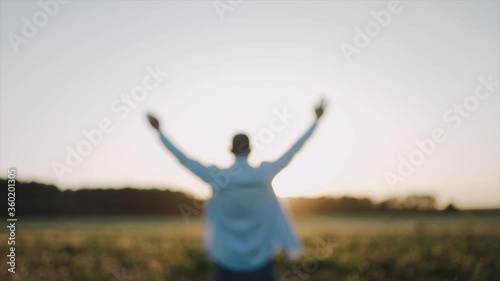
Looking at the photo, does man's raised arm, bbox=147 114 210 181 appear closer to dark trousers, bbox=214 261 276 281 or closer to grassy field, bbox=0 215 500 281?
dark trousers, bbox=214 261 276 281

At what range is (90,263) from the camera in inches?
496

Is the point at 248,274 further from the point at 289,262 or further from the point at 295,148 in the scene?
the point at 289,262

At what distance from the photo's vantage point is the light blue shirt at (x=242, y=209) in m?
4.50

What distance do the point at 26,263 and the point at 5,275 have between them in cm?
180

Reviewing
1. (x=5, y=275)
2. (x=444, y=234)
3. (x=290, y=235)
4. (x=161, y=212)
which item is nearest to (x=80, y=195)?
(x=161, y=212)

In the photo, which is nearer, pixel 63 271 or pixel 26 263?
pixel 63 271

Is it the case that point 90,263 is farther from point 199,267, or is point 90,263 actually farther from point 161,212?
Answer: point 161,212

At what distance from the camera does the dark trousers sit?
4.54 meters

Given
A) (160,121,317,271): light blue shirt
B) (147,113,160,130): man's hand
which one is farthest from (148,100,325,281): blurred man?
(147,113,160,130): man's hand

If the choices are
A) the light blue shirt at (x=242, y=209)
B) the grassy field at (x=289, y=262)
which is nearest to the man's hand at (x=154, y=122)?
the light blue shirt at (x=242, y=209)

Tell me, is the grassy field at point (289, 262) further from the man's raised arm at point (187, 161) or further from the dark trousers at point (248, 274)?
the man's raised arm at point (187, 161)

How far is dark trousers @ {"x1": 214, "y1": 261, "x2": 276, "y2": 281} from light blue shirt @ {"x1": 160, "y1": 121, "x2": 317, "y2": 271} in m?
0.04

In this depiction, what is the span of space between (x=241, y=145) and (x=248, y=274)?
1.02 metres

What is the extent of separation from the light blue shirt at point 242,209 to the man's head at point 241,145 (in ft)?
0.14
